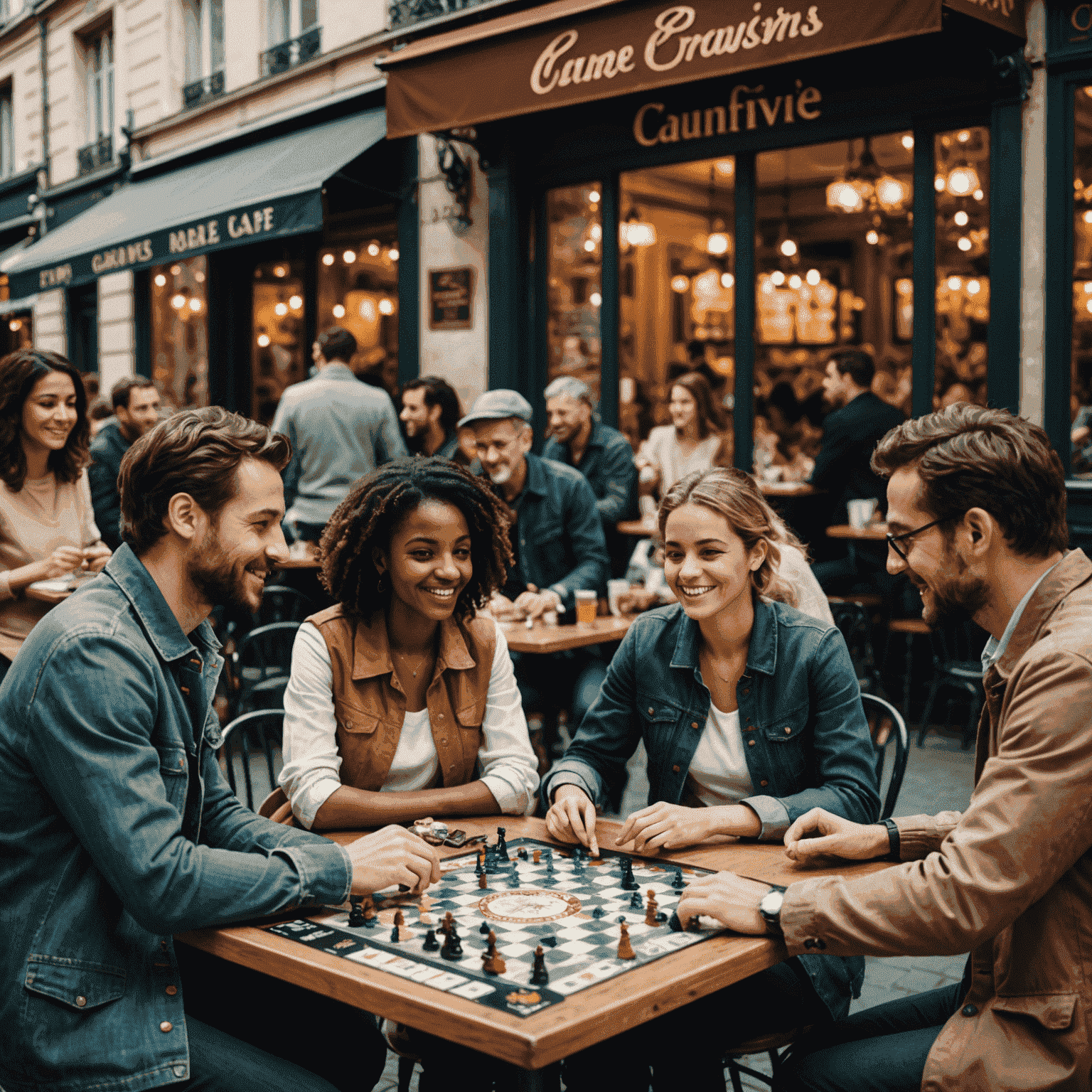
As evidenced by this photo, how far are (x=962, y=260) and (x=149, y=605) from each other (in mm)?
8101

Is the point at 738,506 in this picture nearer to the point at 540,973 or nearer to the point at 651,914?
the point at 651,914

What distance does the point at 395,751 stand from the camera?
311 cm

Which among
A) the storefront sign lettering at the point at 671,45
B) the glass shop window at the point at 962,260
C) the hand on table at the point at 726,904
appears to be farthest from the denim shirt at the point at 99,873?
the storefront sign lettering at the point at 671,45

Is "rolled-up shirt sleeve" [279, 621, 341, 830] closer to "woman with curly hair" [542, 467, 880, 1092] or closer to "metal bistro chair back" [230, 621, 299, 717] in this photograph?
"woman with curly hair" [542, 467, 880, 1092]

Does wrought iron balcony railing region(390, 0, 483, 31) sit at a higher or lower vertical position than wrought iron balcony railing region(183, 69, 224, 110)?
lower

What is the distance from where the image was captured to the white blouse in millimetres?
2967

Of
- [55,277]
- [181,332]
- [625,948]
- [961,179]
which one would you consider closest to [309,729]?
[625,948]

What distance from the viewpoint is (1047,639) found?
210cm

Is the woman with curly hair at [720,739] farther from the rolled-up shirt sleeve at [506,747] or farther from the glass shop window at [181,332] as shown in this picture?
the glass shop window at [181,332]

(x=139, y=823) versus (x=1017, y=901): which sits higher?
(x=139, y=823)

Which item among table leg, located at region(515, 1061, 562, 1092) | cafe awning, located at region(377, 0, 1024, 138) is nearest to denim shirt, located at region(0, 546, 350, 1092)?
table leg, located at region(515, 1061, 562, 1092)

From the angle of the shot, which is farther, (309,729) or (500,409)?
(500,409)

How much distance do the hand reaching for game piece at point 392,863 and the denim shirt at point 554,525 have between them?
3.57 metres

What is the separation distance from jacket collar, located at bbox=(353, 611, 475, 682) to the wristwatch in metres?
1.19
